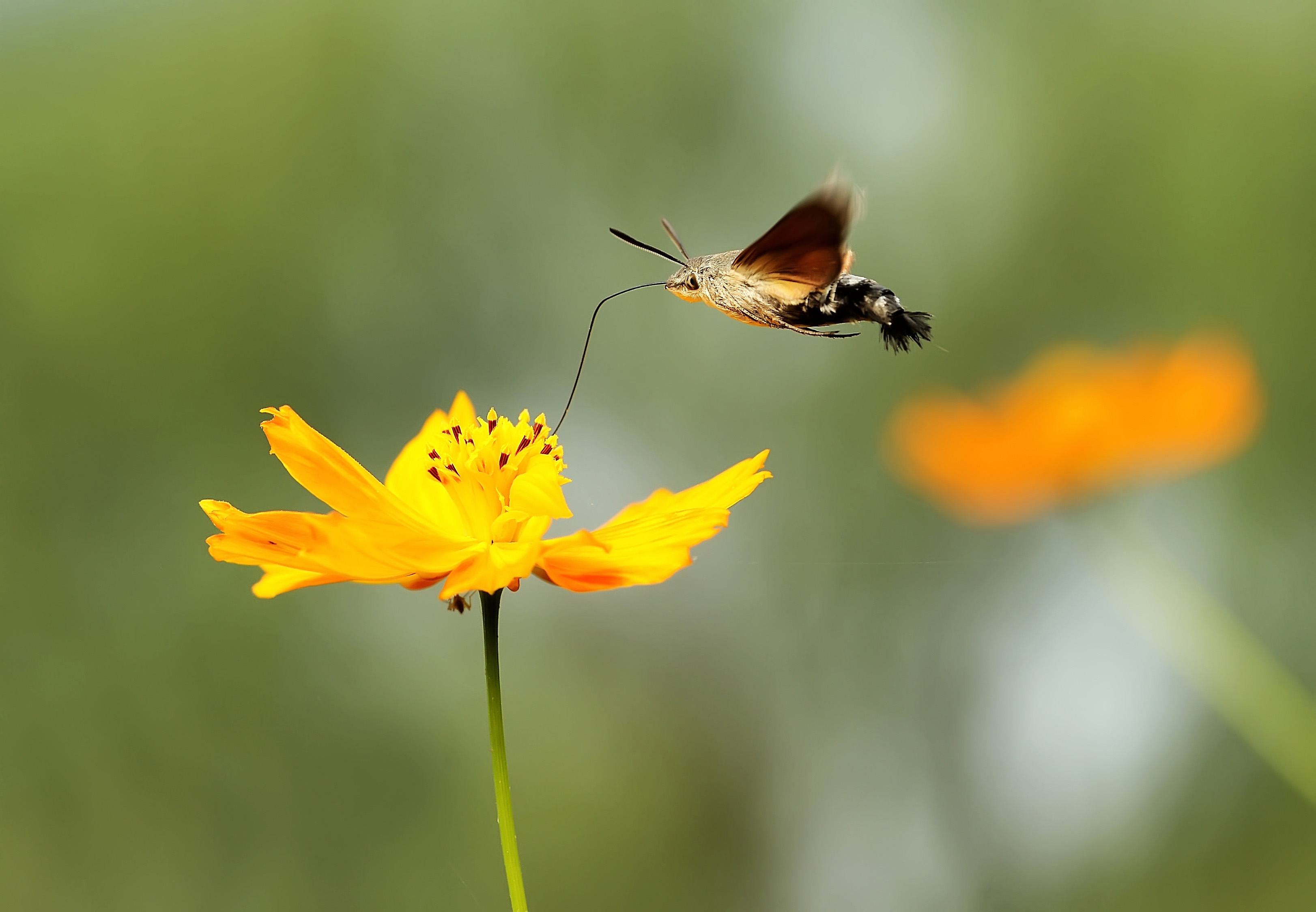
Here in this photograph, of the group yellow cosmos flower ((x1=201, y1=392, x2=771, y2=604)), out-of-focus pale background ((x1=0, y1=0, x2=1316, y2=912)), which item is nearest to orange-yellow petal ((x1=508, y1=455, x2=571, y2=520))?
yellow cosmos flower ((x1=201, y1=392, x2=771, y2=604))

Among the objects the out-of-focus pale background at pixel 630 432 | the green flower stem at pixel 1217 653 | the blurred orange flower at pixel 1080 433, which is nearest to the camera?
the green flower stem at pixel 1217 653

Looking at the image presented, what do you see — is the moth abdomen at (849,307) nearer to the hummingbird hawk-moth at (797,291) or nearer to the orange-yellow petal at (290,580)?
the hummingbird hawk-moth at (797,291)

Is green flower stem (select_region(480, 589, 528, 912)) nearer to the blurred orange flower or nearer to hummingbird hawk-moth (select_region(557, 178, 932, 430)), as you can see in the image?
hummingbird hawk-moth (select_region(557, 178, 932, 430))

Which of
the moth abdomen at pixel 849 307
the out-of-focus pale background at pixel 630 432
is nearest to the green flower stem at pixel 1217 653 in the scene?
the out-of-focus pale background at pixel 630 432

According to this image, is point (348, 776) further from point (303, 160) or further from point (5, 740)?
point (303, 160)

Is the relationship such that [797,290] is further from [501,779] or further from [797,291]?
[501,779]

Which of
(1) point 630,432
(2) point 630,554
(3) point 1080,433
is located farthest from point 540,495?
(1) point 630,432
